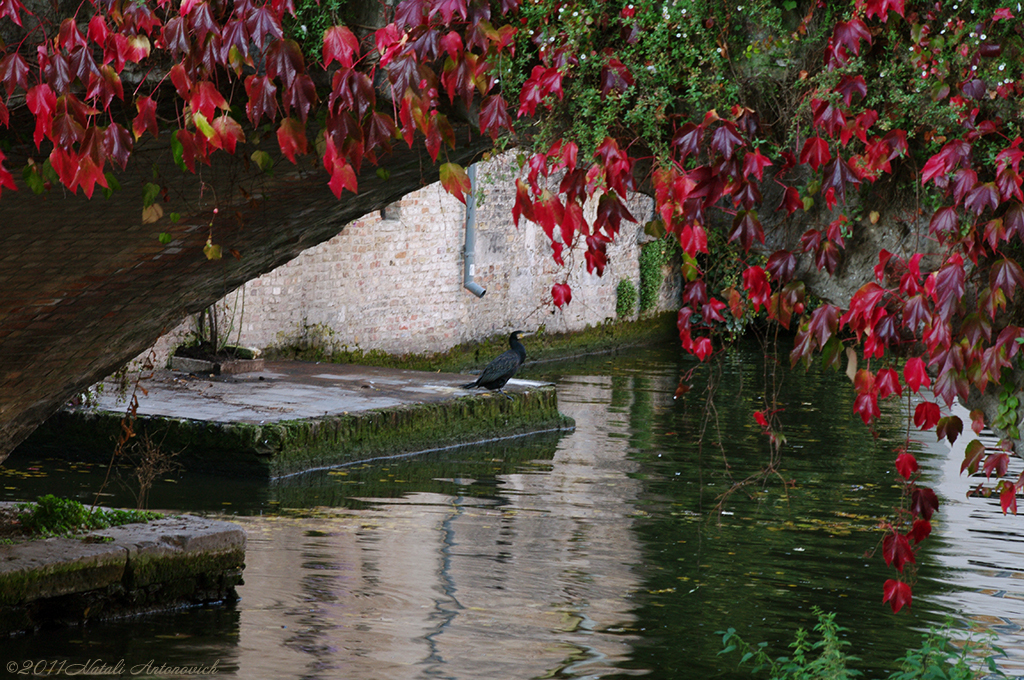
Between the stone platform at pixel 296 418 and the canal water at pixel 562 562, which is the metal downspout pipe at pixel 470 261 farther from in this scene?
the canal water at pixel 562 562

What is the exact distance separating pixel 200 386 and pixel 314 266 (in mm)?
3087

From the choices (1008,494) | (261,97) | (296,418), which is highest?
(261,97)

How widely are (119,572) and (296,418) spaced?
4.43 meters

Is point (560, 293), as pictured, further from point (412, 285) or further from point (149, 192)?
point (412, 285)

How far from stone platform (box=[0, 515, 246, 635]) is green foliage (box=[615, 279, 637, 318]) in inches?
574

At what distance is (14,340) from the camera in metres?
5.30

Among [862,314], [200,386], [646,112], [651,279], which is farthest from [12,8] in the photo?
[651,279]

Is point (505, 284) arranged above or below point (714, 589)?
above

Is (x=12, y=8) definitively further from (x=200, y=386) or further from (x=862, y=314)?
(x=200, y=386)

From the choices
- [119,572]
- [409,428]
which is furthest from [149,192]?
[409,428]

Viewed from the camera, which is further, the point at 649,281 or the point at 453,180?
the point at 649,281

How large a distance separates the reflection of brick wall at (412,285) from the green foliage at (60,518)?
22.2 feet

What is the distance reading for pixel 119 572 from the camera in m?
6.70

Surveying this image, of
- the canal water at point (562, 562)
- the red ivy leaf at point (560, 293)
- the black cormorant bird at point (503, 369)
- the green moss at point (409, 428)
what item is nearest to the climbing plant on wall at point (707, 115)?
the red ivy leaf at point (560, 293)
